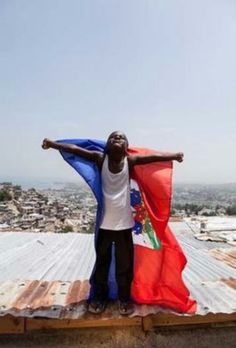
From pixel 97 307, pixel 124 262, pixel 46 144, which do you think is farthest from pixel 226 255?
pixel 46 144

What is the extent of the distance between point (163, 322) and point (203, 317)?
360mm

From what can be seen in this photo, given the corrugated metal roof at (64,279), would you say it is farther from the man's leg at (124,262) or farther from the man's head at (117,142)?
the man's head at (117,142)

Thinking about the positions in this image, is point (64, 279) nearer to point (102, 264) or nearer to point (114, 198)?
point (102, 264)

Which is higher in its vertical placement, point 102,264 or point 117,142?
point 117,142

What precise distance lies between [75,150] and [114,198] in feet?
1.89

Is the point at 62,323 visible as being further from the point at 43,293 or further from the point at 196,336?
the point at 196,336

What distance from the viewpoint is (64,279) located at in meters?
4.12

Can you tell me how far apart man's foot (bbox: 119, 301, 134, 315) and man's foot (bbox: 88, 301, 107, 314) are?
163mm

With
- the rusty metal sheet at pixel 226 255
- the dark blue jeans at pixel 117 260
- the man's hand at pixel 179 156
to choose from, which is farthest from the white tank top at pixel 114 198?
the rusty metal sheet at pixel 226 255

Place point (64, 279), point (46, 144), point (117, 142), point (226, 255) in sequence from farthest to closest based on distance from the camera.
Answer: point (226, 255), point (64, 279), point (46, 144), point (117, 142)

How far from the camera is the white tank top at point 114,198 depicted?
3191 millimetres

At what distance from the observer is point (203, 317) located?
127 inches

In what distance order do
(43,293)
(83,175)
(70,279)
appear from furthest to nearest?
(70,279), (43,293), (83,175)

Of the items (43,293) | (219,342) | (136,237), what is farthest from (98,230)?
(219,342)
